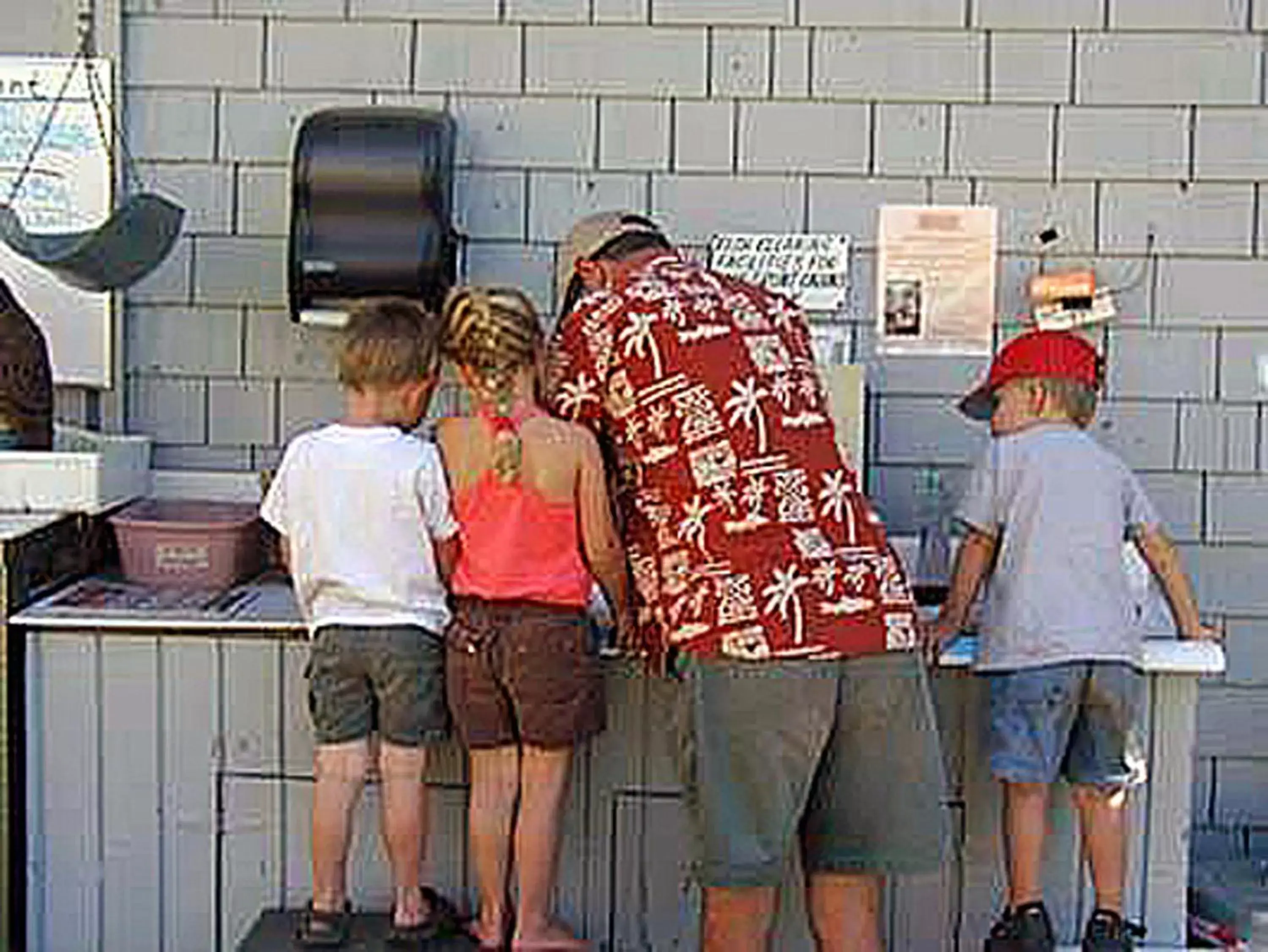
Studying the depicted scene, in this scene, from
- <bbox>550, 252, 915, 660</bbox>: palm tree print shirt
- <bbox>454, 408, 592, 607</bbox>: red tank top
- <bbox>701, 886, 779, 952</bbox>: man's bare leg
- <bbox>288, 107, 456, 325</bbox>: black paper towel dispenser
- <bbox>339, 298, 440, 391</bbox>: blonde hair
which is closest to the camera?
<bbox>550, 252, 915, 660</bbox>: palm tree print shirt

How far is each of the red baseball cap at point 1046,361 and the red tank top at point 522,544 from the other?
989 millimetres

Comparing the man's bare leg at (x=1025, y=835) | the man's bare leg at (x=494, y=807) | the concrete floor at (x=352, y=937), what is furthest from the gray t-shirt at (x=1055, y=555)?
the concrete floor at (x=352, y=937)

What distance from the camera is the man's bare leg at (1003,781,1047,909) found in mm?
3744

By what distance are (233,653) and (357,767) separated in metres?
0.38

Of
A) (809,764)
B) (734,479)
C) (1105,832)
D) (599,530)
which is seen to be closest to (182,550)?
(599,530)

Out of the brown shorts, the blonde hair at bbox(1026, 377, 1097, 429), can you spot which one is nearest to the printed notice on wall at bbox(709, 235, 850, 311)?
the blonde hair at bbox(1026, 377, 1097, 429)

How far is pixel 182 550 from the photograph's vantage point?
13.9 ft

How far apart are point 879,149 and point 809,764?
198cm

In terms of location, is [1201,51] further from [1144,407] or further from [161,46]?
[161,46]

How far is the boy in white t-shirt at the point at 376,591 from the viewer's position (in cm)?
365

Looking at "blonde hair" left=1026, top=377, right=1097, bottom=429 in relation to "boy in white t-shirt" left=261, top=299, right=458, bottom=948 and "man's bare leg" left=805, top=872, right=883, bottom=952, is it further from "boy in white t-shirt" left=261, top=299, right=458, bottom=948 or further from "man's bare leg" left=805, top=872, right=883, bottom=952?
"boy in white t-shirt" left=261, top=299, right=458, bottom=948

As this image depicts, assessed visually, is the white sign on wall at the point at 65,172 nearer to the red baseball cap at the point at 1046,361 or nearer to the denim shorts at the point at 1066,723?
A: the red baseball cap at the point at 1046,361

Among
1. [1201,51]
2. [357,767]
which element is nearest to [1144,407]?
[1201,51]

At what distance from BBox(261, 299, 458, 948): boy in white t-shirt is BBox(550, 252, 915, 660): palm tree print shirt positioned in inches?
17.5
